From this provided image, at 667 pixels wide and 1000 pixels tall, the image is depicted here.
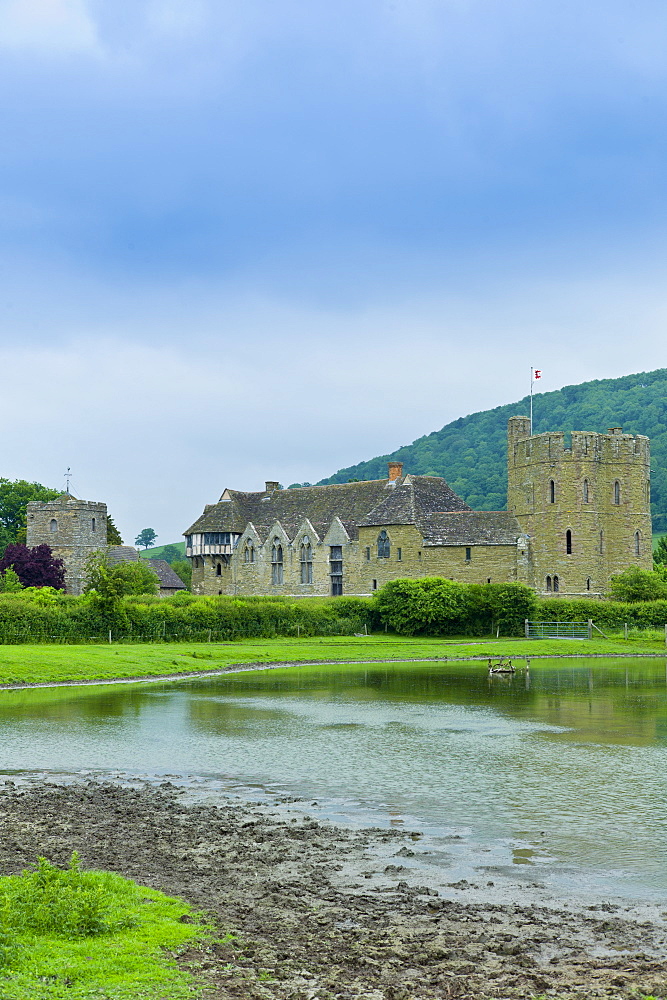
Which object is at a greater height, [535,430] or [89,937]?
[535,430]

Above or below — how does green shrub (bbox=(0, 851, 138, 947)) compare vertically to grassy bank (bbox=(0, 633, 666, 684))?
above

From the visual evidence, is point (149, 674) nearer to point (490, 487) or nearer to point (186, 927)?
point (186, 927)

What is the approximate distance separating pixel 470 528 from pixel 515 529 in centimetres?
361

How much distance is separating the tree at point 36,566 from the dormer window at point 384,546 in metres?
27.5

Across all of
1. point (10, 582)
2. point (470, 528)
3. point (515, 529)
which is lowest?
point (10, 582)

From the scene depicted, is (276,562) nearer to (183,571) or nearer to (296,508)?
(296,508)

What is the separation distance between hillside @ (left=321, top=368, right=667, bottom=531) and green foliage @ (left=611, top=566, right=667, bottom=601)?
48.0m

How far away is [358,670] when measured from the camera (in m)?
49.0

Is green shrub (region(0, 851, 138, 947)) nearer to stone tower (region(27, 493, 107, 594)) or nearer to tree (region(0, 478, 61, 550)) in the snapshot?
stone tower (region(27, 493, 107, 594))

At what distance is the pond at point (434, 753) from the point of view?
1486 cm

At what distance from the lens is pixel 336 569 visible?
9100cm

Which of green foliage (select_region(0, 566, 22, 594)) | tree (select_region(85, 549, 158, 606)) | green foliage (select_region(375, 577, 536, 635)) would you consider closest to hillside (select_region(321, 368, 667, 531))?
tree (select_region(85, 549, 158, 606))

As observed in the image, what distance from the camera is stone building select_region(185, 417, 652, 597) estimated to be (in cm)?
8344

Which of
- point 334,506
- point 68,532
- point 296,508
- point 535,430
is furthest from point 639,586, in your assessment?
point 535,430
